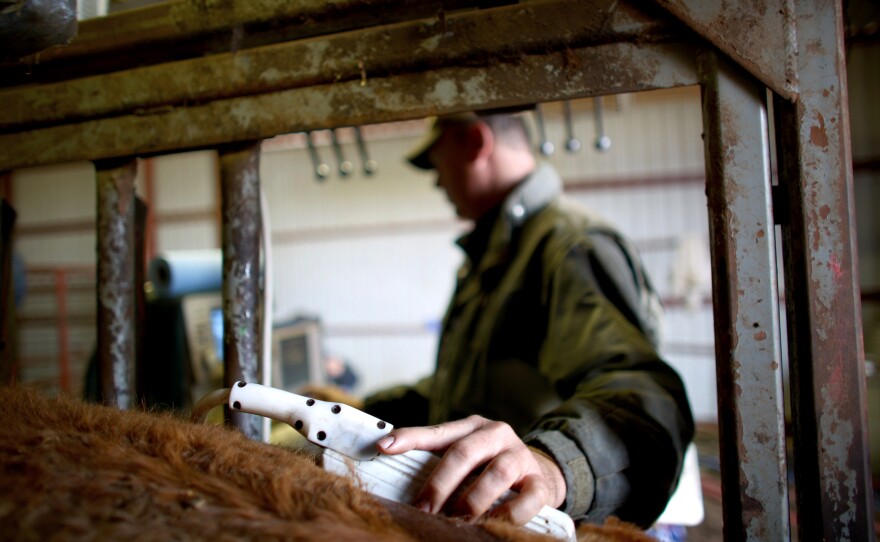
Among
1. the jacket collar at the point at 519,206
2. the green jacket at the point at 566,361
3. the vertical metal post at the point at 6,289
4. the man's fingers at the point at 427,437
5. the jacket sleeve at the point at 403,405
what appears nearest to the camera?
the man's fingers at the point at 427,437

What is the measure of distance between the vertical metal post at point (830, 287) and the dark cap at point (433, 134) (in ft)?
3.20

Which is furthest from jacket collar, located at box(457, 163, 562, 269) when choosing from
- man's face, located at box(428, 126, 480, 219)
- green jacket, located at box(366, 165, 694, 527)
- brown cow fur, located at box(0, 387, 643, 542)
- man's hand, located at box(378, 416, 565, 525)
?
brown cow fur, located at box(0, 387, 643, 542)

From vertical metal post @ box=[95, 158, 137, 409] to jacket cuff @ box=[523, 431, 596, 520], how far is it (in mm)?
611

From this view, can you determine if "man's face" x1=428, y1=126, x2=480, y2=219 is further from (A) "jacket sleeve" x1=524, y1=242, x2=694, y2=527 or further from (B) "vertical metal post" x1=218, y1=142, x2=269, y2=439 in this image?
(B) "vertical metal post" x1=218, y1=142, x2=269, y2=439

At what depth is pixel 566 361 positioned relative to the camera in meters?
0.97

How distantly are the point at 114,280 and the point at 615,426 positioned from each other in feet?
2.50

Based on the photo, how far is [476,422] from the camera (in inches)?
23.5

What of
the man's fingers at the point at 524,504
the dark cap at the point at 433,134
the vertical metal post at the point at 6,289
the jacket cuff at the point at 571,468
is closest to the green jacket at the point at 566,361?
the jacket cuff at the point at 571,468

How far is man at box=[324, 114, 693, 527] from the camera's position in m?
0.57

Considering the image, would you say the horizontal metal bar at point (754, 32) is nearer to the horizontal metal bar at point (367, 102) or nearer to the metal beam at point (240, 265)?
the horizontal metal bar at point (367, 102)

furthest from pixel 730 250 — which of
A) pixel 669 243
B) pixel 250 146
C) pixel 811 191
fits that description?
pixel 669 243

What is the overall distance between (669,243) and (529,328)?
14.8 ft

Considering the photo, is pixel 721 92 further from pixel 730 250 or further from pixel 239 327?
pixel 239 327

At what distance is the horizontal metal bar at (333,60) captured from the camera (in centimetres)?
63
